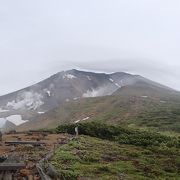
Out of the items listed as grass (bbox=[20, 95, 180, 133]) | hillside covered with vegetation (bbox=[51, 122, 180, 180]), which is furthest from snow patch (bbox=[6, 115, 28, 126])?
hillside covered with vegetation (bbox=[51, 122, 180, 180])

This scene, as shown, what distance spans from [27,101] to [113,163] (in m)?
168

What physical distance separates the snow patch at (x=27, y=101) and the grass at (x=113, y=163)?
151 metres

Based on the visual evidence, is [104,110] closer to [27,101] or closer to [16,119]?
[16,119]

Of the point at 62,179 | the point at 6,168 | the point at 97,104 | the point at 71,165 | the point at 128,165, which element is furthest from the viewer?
the point at 97,104

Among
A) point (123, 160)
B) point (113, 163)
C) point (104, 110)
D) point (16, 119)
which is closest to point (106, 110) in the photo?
point (104, 110)

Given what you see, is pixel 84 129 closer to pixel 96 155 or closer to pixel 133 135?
pixel 133 135

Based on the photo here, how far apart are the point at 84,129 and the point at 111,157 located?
1593 cm

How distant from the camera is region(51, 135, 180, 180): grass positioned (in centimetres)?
1967

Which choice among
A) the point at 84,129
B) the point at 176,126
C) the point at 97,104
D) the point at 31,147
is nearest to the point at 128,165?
the point at 31,147

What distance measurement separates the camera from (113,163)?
23234 mm

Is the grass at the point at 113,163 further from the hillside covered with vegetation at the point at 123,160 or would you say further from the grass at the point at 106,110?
the grass at the point at 106,110

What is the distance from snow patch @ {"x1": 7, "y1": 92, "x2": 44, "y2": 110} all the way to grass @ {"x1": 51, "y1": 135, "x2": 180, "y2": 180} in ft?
495

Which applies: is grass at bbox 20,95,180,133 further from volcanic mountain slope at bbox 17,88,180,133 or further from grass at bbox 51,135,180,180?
grass at bbox 51,135,180,180

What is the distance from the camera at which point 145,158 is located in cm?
2694
